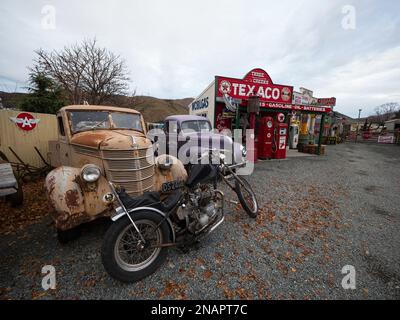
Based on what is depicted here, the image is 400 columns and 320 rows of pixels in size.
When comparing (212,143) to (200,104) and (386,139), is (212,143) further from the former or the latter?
(386,139)

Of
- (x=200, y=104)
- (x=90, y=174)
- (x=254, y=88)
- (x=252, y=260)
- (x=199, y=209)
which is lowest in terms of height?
(x=252, y=260)

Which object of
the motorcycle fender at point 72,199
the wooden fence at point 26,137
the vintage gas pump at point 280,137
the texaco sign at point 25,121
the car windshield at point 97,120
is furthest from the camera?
the vintage gas pump at point 280,137

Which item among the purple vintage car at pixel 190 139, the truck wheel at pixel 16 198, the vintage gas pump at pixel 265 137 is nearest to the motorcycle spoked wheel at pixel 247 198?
the purple vintage car at pixel 190 139

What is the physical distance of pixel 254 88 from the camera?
10.7 m

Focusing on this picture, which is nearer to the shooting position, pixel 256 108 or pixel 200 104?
pixel 256 108

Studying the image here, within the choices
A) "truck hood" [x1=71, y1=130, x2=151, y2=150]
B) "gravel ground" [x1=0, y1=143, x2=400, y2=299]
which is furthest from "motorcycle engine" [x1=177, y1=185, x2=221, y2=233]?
"truck hood" [x1=71, y1=130, x2=151, y2=150]

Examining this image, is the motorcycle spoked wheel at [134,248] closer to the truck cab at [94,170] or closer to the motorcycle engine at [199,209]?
the motorcycle engine at [199,209]

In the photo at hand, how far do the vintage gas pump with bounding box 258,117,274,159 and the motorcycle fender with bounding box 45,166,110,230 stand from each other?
8273mm

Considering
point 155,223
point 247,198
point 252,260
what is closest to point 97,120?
point 155,223

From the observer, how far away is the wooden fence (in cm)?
545

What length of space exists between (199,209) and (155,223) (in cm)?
73

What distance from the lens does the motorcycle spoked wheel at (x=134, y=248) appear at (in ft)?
6.23
